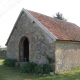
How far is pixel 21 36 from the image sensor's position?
18516 mm

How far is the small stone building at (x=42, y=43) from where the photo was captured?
15.4m

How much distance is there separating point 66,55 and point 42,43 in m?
2.54

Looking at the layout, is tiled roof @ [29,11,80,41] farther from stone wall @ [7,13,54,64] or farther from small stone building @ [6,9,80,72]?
stone wall @ [7,13,54,64]

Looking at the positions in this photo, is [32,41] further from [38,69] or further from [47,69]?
[47,69]

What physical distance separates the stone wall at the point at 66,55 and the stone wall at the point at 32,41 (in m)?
0.78

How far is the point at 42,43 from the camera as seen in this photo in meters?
16.1

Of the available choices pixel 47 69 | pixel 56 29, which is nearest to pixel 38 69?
pixel 47 69

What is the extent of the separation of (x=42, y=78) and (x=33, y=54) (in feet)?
13.3

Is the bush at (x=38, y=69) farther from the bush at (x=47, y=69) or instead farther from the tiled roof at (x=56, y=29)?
the tiled roof at (x=56, y=29)

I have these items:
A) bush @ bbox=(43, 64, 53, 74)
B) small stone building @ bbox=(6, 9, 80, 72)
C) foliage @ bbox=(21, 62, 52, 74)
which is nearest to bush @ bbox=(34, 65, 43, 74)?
foliage @ bbox=(21, 62, 52, 74)

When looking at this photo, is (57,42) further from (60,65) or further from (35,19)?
(35,19)

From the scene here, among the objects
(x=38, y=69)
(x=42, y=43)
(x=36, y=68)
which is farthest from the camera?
(x=42, y=43)

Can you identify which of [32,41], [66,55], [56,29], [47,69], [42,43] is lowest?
[47,69]

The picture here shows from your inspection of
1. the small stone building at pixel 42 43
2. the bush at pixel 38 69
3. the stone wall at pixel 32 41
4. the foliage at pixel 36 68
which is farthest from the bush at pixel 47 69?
the stone wall at pixel 32 41
